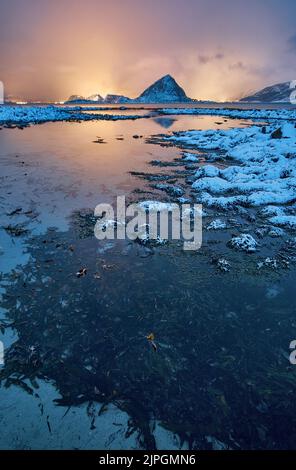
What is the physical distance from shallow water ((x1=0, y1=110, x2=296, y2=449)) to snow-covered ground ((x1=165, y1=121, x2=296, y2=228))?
321 centimetres

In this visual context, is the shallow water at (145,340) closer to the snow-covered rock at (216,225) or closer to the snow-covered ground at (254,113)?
the snow-covered rock at (216,225)

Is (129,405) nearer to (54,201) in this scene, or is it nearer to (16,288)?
(16,288)

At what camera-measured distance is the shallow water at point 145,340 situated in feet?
9.85

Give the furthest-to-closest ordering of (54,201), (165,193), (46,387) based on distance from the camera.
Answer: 1. (165,193)
2. (54,201)
3. (46,387)

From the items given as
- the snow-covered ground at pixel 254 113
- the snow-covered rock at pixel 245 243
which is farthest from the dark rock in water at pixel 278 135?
the snow-covered ground at pixel 254 113

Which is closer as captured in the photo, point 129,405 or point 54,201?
point 129,405

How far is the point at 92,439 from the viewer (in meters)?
2.83

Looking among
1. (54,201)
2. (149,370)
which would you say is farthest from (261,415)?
(54,201)

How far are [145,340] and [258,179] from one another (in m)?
9.91

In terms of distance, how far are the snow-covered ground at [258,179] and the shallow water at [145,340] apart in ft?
10.5

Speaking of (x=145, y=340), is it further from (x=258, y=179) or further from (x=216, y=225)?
(x=258, y=179)

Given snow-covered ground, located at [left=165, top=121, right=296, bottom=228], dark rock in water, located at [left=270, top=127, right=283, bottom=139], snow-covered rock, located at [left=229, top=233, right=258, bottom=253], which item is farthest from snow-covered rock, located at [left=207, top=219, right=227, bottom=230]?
dark rock in water, located at [left=270, top=127, right=283, bottom=139]

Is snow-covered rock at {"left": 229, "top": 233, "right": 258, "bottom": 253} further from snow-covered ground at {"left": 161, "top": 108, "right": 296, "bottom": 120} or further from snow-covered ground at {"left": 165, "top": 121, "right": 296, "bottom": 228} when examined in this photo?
snow-covered ground at {"left": 161, "top": 108, "right": 296, "bottom": 120}
